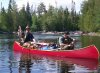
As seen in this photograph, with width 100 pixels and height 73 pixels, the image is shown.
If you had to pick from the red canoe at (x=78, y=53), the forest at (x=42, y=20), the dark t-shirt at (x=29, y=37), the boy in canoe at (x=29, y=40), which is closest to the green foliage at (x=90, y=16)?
the forest at (x=42, y=20)

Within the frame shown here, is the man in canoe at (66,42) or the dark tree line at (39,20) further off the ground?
the man in canoe at (66,42)

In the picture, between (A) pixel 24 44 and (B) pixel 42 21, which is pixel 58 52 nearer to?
(A) pixel 24 44

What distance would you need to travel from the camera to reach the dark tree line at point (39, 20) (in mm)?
150750

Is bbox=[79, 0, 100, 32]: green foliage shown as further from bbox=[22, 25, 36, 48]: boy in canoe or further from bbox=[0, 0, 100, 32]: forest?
bbox=[22, 25, 36, 48]: boy in canoe

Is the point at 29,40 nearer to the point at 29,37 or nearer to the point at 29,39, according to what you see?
the point at 29,39

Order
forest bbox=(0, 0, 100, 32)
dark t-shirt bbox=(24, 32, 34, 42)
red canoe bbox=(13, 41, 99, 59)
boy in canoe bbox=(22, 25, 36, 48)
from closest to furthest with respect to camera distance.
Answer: red canoe bbox=(13, 41, 99, 59), boy in canoe bbox=(22, 25, 36, 48), dark t-shirt bbox=(24, 32, 34, 42), forest bbox=(0, 0, 100, 32)

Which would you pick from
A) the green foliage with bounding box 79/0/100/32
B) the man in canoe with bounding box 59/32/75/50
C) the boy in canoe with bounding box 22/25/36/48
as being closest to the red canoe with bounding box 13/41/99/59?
the man in canoe with bounding box 59/32/75/50

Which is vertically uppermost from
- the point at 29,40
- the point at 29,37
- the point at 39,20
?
the point at 29,37

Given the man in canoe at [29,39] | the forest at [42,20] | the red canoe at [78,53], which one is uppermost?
the man in canoe at [29,39]

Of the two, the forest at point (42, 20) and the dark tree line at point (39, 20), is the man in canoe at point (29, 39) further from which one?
the dark tree line at point (39, 20)

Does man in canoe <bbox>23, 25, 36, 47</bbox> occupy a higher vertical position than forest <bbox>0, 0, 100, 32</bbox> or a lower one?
higher

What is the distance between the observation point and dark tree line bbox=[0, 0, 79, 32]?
151 metres

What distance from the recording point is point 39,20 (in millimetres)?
162375

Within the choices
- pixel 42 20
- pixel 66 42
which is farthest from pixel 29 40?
pixel 42 20
